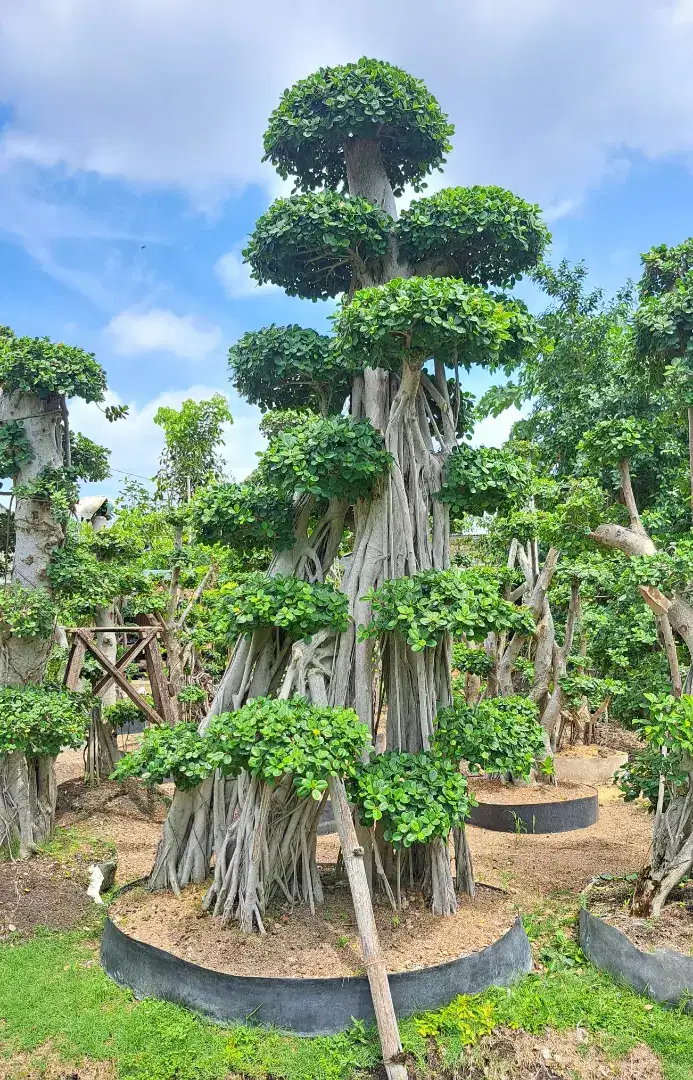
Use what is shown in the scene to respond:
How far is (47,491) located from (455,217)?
16.0ft

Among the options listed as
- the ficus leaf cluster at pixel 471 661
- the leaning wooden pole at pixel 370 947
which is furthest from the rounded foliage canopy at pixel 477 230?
the ficus leaf cluster at pixel 471 661

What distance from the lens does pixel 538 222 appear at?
5844 mm

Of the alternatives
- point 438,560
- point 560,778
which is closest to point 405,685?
point 438,560

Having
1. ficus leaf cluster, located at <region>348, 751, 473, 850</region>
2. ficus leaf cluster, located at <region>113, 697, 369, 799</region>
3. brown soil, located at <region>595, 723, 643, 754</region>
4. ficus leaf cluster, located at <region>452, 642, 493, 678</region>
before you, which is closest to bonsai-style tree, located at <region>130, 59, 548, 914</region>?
ficus leaf cluster, located at <region>348, 751, 473, 850</region>

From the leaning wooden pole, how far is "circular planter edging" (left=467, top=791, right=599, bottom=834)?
4.87 m

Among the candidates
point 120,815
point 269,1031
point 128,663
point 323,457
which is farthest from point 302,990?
point 128,663

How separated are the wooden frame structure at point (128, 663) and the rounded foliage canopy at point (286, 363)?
4837 mm

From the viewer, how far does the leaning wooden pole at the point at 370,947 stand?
4043mm

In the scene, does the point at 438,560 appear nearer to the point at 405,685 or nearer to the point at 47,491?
the point at 405,685

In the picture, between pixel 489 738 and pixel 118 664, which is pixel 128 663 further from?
pixel 489 738

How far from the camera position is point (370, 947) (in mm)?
4316

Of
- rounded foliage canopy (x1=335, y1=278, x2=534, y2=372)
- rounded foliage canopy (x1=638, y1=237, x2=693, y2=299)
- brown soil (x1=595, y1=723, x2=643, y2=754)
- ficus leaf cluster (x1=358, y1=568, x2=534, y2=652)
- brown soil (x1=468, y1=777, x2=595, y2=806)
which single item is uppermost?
rounded foliage canopy (x1=638, y1=237, x2=693, y2=299)

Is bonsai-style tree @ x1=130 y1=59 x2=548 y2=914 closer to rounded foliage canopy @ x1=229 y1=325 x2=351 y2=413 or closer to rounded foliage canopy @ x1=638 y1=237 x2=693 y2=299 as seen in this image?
rounded foliage canopy @ x1=229 y1=325 x2=351 y2=413

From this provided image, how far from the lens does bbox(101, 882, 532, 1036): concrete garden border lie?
14.1ft
